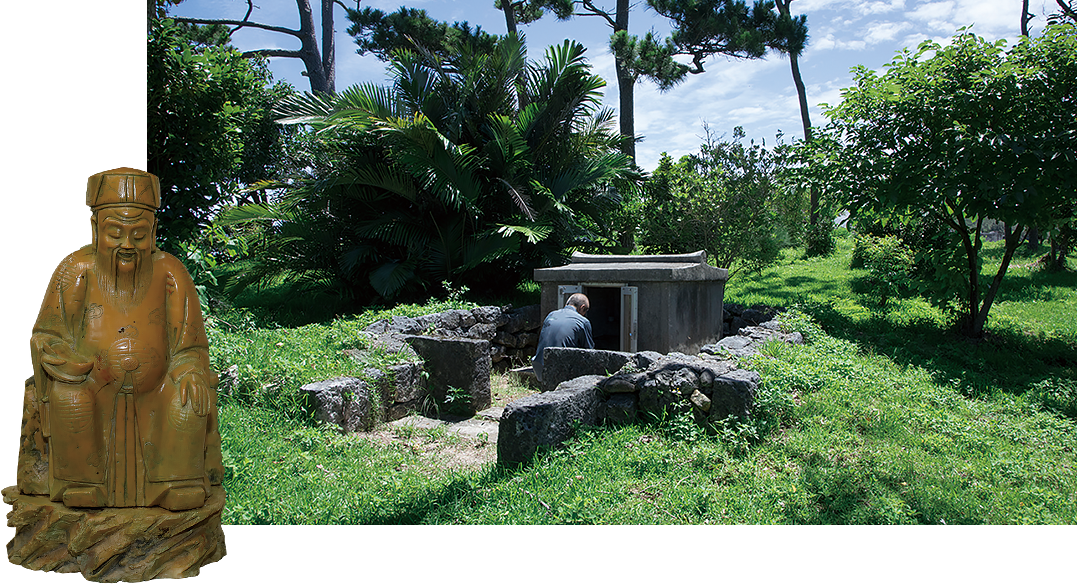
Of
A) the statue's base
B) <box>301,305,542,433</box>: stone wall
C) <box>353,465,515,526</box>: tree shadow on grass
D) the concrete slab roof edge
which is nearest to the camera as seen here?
the statue's base

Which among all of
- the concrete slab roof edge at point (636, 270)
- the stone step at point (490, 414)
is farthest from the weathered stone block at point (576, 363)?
the concrete slab roof edge at point (636, 270)

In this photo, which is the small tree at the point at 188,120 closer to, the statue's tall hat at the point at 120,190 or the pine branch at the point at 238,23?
the statue's tall hat at the point at 120,190

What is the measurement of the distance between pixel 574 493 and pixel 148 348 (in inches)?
94.3

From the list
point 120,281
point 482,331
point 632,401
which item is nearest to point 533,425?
point 632,401

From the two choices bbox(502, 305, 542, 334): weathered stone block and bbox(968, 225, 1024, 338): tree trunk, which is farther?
bbox(502, 305, 542, 334): weathered stone block

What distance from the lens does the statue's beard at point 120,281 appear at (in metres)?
2.77

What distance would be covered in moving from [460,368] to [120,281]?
3818 millimetres

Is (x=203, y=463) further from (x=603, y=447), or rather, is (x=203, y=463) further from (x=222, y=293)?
(x=222, y=293)

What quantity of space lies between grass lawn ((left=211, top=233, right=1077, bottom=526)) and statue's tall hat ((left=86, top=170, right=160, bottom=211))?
1790 millimetres

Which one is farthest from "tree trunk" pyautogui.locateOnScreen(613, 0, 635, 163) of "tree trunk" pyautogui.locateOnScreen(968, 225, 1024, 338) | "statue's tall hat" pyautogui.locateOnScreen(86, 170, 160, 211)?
"statue's tall hat" pyautogui.locateOnScreen(86, 170, 160, 211)

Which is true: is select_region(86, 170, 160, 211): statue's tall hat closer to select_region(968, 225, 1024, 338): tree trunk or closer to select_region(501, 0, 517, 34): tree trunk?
select_region(968, 225, 1024, 338): tree trunk

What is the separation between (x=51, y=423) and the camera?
2.69m

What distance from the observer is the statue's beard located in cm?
277

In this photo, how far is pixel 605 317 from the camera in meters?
9.20
